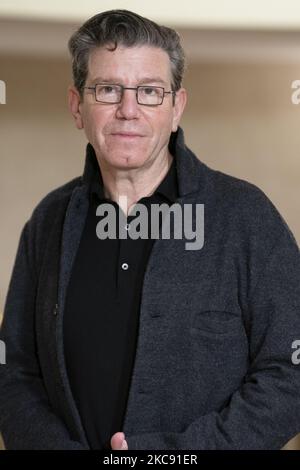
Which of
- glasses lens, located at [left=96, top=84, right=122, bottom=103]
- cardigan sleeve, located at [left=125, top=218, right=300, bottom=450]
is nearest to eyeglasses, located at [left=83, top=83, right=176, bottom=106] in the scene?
glasses lens, located at [left=96, top=84, right=122, bottom=103]

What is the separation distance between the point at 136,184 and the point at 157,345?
0.27 meters

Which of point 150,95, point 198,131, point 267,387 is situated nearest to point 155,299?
point 267,387

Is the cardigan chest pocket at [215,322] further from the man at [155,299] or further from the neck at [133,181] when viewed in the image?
the neck at [133,181]

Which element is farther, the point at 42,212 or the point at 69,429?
the point at 42,212

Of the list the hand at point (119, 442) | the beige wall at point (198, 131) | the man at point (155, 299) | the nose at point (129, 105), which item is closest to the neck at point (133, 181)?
the man at point (155, 299)

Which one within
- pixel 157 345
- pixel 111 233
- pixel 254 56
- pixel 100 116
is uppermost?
pixel 254 56

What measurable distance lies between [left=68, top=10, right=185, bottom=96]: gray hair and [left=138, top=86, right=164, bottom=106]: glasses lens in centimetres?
4

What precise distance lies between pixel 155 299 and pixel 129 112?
0.28 metres

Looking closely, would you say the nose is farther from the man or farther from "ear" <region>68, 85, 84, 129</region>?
"ear" <region>68, 85, 84, 129</region>

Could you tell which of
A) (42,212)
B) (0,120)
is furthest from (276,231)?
(0,120)

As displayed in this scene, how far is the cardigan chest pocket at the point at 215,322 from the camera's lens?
118cm

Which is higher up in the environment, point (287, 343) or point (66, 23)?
point (66, 23)

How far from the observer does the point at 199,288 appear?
119 centimetres

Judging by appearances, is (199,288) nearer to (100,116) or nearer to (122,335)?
(122,335)
